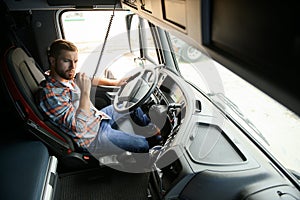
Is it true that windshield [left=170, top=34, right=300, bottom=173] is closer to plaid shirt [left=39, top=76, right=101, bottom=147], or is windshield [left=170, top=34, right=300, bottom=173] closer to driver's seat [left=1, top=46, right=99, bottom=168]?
plaid shirt [left=39, top=76, right=101, bottom=147]

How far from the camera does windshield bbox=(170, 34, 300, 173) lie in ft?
3.27

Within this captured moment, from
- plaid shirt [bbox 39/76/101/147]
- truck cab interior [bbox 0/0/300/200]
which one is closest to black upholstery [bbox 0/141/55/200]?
truck cab interior [bbox 0/0/300/200]

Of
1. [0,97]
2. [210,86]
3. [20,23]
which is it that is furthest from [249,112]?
[20,23]

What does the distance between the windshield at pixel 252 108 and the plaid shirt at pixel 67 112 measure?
0.86 meters

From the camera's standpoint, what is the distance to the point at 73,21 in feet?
8.07

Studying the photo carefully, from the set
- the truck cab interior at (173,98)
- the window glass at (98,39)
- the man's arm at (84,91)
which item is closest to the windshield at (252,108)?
the truck cab interior at (173,98)

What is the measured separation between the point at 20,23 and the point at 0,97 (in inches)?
31.2

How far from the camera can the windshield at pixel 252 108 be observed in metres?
1.00

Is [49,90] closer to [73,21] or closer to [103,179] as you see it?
[103,179]

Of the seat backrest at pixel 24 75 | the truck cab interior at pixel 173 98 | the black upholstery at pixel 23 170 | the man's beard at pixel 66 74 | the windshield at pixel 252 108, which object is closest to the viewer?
the truck cab interior at pixel 173 98

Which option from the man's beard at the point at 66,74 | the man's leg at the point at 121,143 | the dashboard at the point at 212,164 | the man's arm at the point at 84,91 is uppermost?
the man's beard at the point at 66,74

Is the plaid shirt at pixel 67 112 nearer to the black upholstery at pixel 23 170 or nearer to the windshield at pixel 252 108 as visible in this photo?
the black upholstery at pixel 23 170

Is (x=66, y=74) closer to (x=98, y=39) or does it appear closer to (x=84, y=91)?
(x=84, y=91)

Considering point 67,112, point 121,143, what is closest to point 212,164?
point 121,143
